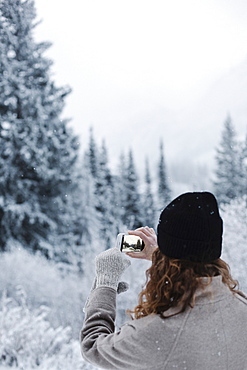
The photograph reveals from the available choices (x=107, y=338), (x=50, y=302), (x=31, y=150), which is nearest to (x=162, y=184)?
(x=31, y=150)

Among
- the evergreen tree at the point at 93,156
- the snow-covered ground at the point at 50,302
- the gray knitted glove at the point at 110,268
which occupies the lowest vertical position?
the snow-covered ground at the point at 50,302

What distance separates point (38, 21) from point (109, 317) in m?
5.22

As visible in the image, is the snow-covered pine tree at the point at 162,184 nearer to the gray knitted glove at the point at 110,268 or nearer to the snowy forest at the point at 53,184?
the snowy forest at the point at 53,184

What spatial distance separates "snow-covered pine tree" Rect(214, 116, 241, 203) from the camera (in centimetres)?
482

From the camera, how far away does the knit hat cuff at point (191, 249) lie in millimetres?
736

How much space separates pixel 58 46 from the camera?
543 cm

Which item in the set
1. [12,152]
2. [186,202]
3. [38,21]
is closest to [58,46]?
[38,21]

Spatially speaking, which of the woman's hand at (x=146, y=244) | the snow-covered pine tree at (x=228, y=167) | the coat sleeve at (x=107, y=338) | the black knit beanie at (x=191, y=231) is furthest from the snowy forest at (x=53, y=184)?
the black knit beanie at (x=191, y=231)

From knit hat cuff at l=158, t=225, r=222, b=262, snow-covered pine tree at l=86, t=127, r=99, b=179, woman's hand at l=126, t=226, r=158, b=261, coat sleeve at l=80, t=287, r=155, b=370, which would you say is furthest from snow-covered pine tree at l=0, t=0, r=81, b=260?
knit hat cuff at l=158, t=225, r=222, b=262

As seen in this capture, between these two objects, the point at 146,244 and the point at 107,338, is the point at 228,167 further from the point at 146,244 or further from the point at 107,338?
the point at 107,338

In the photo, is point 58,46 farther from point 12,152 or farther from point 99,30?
point 12,152

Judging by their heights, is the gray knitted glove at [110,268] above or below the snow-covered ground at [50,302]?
above

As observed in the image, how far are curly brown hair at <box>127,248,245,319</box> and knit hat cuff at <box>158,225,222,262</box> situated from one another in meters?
0.01

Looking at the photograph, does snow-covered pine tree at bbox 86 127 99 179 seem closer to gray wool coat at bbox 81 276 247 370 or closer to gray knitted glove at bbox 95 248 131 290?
gray knitted glove at bbox 95 248 131 290
